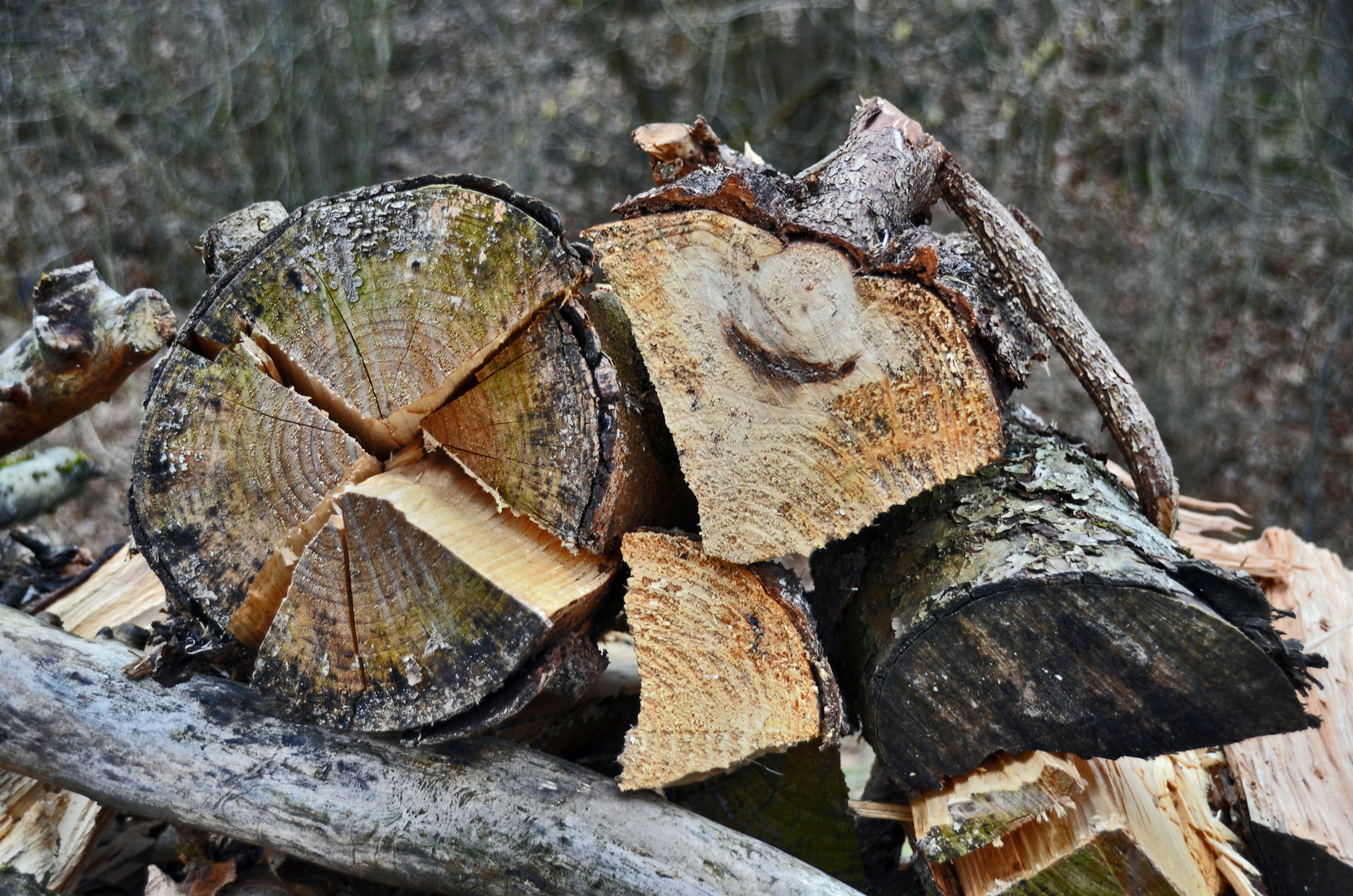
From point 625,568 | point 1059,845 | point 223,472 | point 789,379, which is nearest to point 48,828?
point 223,472

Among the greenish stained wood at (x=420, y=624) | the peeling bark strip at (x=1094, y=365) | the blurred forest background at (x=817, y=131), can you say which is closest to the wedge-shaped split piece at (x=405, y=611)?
the greenish stained wood at (x=420, y=624)

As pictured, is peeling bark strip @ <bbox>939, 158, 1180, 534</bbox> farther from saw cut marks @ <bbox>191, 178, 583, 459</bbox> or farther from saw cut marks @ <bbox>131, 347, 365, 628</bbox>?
saw cut marks @ <bbox>131, 347, 365, 628</bbox>

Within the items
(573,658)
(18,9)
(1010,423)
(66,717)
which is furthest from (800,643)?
(18,9)

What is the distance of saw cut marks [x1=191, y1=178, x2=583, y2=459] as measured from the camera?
1.44 meters

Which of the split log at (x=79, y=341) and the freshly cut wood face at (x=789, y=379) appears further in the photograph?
the split log at (x=79, y=341)

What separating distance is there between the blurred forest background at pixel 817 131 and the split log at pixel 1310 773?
11.0ft

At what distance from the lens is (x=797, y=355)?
1.41m

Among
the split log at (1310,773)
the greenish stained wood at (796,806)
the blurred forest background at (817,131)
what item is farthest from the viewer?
the blurred forest background at (817,131)

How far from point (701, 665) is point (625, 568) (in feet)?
0.78

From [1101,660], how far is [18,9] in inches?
286

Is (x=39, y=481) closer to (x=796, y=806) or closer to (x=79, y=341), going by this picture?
(x=79, y=341)

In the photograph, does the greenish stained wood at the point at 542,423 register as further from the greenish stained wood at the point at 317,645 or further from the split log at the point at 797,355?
the greenish stained wood at the point at 317,645

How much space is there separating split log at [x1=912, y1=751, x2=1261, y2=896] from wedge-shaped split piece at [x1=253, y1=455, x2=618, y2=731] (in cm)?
76

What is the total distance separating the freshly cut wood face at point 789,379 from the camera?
1361mm
